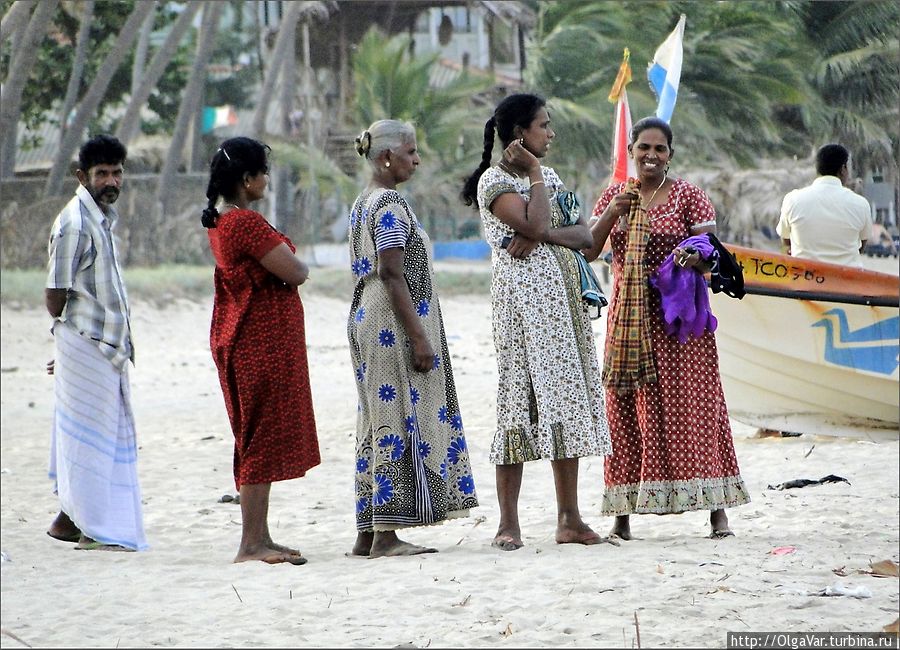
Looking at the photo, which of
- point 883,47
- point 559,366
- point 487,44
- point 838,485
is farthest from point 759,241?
point 559,366

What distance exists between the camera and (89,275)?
18.7 feet

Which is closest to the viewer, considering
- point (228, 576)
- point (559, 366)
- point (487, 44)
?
point (228, 576)

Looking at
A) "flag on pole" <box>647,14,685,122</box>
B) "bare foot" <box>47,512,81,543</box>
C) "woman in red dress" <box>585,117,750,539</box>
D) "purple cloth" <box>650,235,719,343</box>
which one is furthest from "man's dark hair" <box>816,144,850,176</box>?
"bare foot" <box>47,512,81,543</box>

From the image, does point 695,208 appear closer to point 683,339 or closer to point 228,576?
point 683,339

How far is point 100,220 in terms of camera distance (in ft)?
18.7

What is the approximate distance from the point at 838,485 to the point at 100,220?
372 cm

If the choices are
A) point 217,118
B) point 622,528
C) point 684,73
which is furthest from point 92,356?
point 217,118

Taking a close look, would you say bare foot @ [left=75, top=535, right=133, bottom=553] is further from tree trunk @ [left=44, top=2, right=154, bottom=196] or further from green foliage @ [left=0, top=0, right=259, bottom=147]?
tree trunk @ [left=44, top=2, right=154, bottom=196]

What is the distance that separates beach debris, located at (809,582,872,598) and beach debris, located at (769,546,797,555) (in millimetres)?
614

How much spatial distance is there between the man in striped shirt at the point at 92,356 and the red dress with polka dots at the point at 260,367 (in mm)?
769

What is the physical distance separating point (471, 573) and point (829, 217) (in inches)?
158

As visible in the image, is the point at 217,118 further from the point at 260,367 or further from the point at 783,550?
the point at 783,550

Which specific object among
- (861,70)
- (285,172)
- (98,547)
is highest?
(285,172)

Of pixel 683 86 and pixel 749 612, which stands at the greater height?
pixel 683 86
